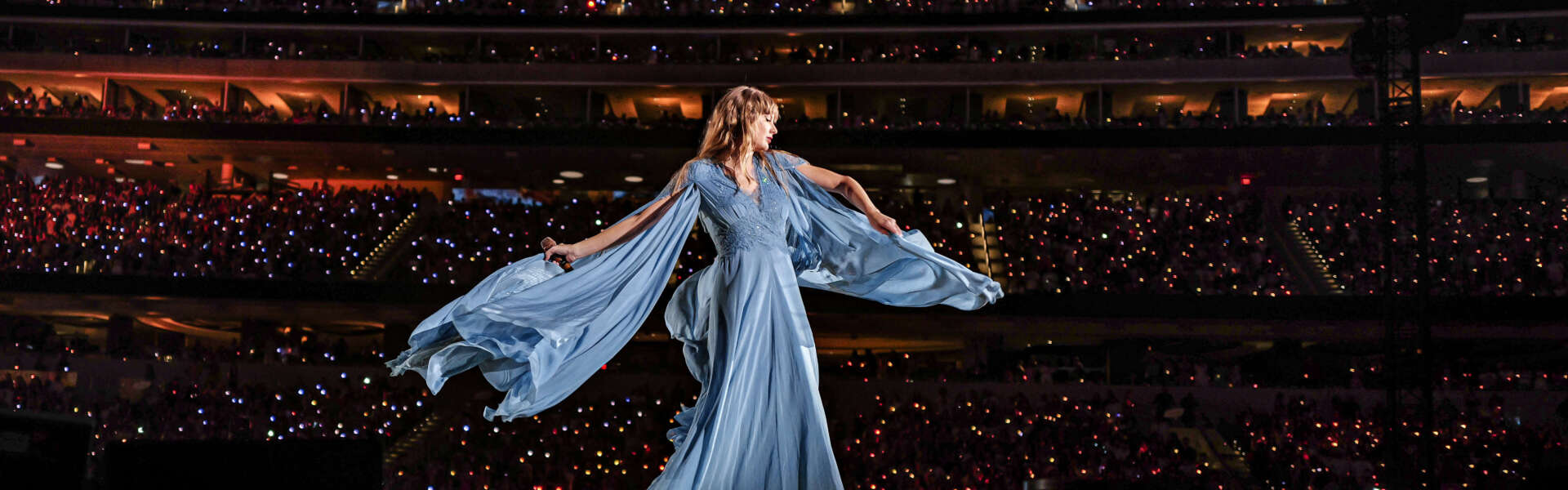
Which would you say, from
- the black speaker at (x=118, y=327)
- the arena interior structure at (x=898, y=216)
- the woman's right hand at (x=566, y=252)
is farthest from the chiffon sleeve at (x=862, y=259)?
the black speaker at (x=118, y=327)

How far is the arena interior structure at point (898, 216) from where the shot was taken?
15.3 meters

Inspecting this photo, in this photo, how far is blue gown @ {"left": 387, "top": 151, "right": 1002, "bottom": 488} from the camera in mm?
4141

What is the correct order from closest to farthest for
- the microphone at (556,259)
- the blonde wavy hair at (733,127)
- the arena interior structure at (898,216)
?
the microphone at (556,259) → the blonde wavy hair at (733,127) → the arena interior structure at (898,216)

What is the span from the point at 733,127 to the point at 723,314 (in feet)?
2.28

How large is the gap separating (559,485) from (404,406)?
377cm

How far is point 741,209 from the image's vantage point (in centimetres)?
441

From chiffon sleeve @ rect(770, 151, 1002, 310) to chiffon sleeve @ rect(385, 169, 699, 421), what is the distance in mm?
441

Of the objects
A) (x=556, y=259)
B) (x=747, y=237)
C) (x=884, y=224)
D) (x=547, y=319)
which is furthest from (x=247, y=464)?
(x=884, y=224)

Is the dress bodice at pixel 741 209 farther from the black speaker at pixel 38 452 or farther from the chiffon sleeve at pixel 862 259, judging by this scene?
the black speaker at pixel 38 452

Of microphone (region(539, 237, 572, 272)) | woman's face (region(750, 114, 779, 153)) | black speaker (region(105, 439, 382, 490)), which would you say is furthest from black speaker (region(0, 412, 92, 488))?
woman's face (region(750, 114, 779, 153))

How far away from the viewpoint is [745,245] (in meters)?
4.39

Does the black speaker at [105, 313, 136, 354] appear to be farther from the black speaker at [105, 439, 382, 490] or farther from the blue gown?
the black speaker at [105, 439, 382, 490]

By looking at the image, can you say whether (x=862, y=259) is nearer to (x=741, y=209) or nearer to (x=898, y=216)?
(x=741, y=209)

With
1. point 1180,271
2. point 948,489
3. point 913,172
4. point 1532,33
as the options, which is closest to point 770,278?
point 948,489
